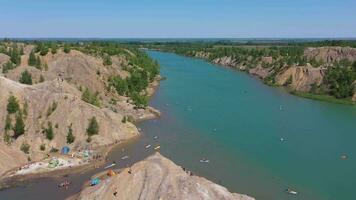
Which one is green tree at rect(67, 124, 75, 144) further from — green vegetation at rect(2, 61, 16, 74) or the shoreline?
green vegetation at rect(2, 61, 16, 74)

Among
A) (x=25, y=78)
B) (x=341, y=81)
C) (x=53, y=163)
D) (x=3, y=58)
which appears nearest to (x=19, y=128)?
(x=53, y=163)

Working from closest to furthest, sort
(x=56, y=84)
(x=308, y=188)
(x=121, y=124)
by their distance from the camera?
1. (x=308, y=188)
2. (x=121, y=124)
3. (x=56, y=84)

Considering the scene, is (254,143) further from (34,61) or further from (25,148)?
(34,61)

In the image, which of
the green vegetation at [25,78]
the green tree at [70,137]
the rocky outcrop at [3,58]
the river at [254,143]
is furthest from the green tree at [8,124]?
the rocky outcrop at [3,58]

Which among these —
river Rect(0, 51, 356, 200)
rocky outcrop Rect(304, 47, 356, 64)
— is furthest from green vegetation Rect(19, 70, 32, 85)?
rocky outcrop Rect(304, 47, 356, 64)

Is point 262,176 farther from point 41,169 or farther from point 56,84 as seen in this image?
point 56,84

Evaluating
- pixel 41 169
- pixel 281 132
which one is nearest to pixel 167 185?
pixel 41 169
